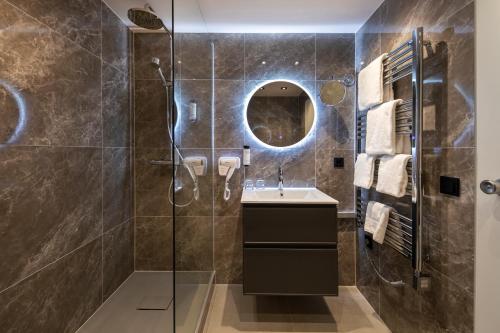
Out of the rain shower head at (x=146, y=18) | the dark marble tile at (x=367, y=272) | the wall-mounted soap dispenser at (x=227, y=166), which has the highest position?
the rain shower head at (x=146, y=18)

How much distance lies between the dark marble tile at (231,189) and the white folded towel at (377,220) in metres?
1.11

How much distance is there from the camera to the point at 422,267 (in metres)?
1.52

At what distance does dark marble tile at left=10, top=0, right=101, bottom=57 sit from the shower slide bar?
205 centimetres

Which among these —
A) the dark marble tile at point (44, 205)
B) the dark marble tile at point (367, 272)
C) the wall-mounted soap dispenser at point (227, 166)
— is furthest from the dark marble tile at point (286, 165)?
the dark marble tile at point (44, 205)

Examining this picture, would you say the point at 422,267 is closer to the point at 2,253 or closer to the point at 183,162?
the point at 183,162

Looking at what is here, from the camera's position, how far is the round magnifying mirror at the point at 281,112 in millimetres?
2506

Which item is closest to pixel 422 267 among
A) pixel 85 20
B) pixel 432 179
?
pixel 432 179

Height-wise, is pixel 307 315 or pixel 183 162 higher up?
pixel 183 162

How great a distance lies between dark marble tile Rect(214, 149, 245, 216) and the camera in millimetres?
2529

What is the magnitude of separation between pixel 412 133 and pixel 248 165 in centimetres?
137

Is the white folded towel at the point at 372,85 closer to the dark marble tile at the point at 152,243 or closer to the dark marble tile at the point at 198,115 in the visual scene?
the dark marble tile at the point at 198,115

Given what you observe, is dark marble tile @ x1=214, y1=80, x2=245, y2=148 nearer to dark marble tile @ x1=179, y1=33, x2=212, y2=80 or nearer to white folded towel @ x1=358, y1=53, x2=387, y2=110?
dark marble tile @ x1=179, y1=33, x2=212, y2=80

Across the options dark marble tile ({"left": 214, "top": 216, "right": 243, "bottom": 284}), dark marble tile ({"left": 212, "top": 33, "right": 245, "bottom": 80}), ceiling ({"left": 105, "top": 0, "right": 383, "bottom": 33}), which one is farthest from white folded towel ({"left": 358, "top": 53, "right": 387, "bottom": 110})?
dark marble tile ({"left": 214, "top": 216, "right": 243, "bottom": 284})

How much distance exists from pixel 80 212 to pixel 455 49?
2405 millimetres
